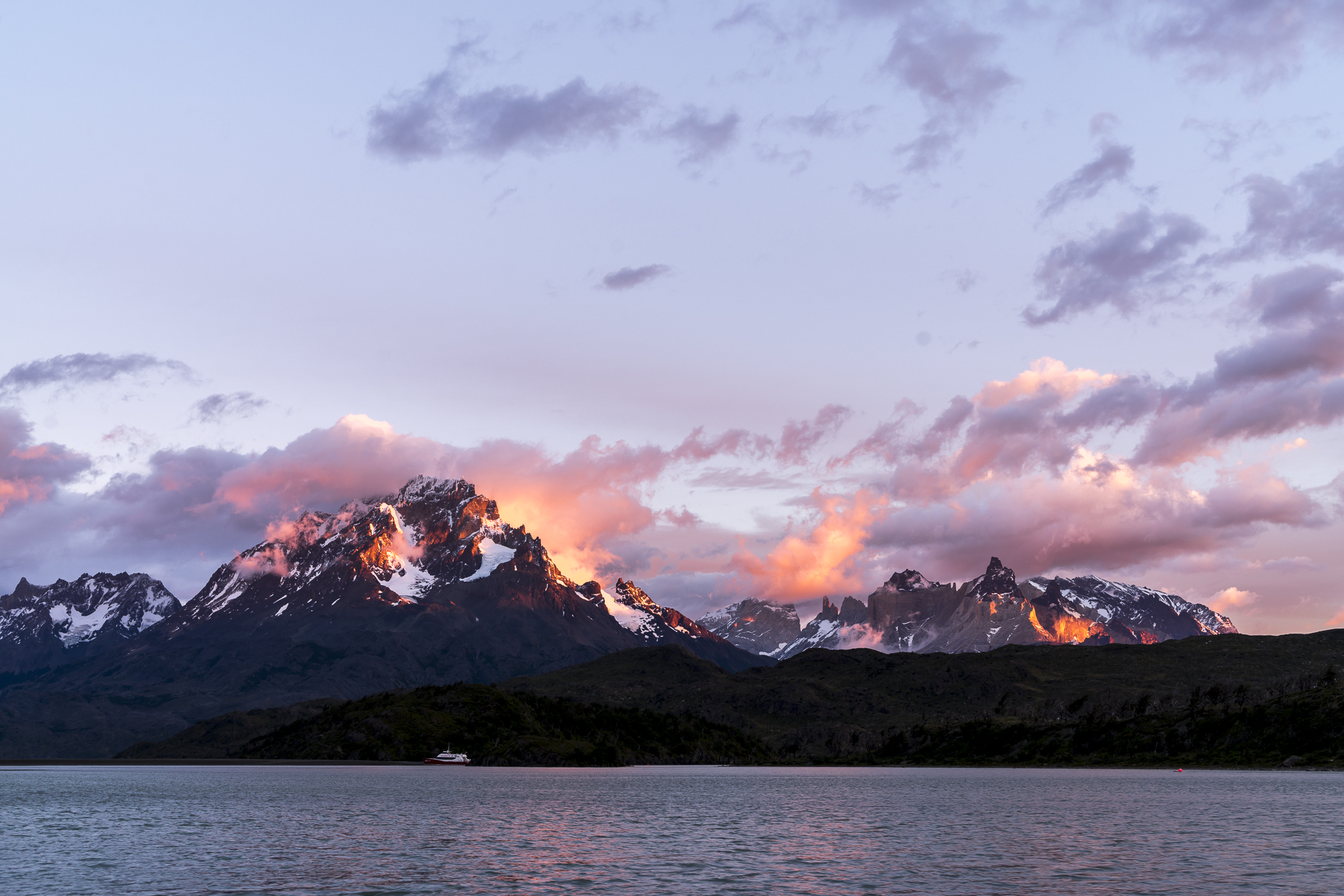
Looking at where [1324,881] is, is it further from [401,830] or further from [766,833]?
[401,830]

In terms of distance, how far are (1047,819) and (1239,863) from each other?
6356cm

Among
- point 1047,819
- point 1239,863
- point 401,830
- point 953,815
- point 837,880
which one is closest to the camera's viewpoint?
point 837,880

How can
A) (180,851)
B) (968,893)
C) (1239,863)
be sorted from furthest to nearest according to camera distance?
(180,851)
(1239,863)
(968,893)

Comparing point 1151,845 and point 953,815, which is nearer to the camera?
point 1151,845

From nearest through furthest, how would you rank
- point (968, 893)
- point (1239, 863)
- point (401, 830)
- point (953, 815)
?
point (968, 893), point (1239, 863), point (401, 830), point (953, 815)

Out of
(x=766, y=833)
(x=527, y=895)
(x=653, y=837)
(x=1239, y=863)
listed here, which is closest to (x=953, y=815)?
(x=766, y=833)

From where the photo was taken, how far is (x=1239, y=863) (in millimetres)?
104938

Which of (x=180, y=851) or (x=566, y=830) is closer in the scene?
(x=180, y=851)

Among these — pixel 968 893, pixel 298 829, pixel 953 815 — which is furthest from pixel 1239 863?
pixel 298 829

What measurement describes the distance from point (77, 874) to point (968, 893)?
75.9 m

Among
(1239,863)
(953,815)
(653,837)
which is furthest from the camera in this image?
(953,815)

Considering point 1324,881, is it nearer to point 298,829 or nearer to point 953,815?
point 953,815

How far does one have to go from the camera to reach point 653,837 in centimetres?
13812

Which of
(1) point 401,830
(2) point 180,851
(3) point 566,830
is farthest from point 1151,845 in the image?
(2) point 180,851
